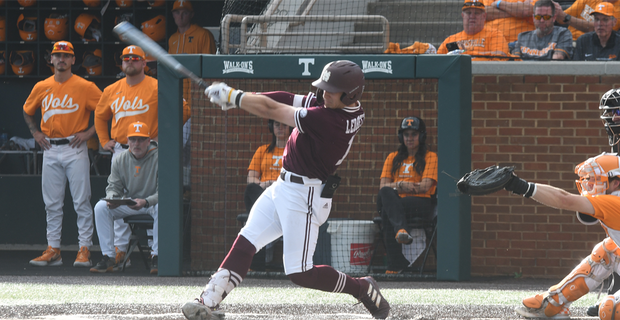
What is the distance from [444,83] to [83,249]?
14.1ft

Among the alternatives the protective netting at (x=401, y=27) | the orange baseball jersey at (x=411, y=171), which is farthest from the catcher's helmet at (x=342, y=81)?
the protective netting at (x=401, y=27)

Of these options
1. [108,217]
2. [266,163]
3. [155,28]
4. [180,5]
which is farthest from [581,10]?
[108,217]

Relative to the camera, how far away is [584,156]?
6.96 m

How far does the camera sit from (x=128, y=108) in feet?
24.6

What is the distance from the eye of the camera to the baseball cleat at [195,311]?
3.94m

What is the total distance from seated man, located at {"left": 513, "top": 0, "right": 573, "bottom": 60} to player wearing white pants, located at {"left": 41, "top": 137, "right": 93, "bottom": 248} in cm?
507

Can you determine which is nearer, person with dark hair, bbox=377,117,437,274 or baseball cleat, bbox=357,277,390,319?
baseball cleat, bbox=357,277,390,319

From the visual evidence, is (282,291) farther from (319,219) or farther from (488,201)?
(488,201)

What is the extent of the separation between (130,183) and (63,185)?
39.6 inches

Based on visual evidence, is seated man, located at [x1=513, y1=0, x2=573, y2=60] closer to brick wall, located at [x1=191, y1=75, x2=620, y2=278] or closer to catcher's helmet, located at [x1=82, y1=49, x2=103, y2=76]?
brick wall, located at [x1=191, y1=75, x2=620, y2=278]

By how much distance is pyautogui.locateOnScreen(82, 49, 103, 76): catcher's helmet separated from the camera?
10398 mm

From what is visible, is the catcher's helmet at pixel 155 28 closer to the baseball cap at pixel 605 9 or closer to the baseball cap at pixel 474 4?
the baseball cap at pixel 474 4

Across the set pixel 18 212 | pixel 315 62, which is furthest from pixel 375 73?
pixel 18 212

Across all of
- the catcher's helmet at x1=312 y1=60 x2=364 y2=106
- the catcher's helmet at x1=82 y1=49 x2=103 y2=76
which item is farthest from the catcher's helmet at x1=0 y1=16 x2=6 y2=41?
the catcher's helmet at x1=312 y1=60 x2=364 y2=106
